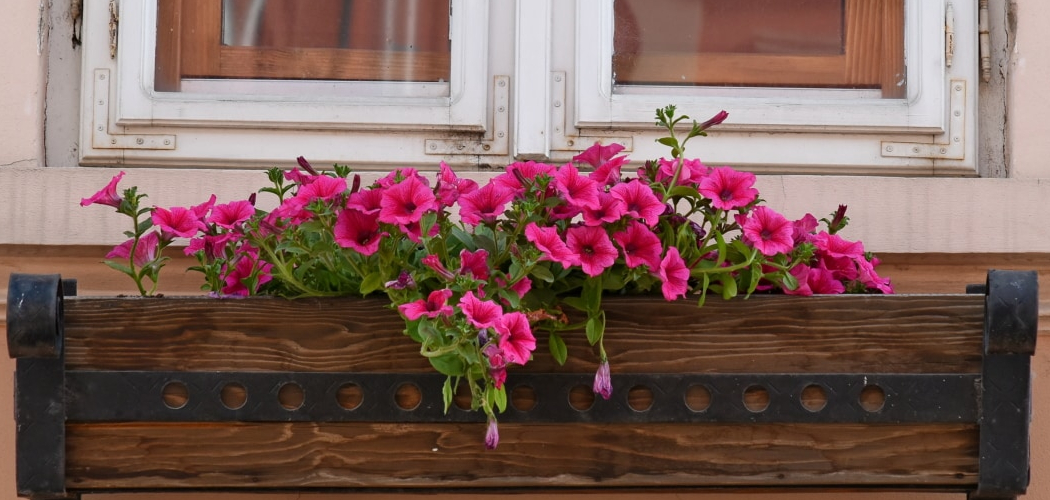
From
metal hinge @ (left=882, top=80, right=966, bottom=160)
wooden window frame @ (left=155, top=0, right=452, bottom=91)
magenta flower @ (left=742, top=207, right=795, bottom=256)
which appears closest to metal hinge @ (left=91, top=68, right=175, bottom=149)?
wooden window frame @ (left=155, top=0, right=452, bottom=91)

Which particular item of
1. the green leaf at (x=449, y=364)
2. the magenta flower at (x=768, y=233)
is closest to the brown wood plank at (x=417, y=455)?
the green leaf at (x=449, y=364)

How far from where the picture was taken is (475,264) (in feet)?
4.07

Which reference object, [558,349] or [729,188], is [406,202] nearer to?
[558,349]

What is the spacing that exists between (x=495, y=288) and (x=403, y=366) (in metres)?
0.16

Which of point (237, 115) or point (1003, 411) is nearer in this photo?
point (1003, 411)

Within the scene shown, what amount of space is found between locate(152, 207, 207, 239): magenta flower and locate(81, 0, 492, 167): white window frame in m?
0.36

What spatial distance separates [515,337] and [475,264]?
114 millimetres

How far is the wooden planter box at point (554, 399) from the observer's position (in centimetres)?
130

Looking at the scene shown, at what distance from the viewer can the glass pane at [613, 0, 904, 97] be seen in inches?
71.2

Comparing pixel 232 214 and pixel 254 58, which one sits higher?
pixel 254 58

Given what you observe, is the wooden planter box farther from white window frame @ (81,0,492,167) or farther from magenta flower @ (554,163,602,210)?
white window frame @ (81,0,492,167)

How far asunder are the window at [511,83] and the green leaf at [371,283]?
49 centimetres

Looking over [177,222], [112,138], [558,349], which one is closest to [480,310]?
[558,349]

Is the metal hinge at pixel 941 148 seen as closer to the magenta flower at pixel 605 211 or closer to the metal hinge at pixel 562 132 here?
the metal hinge at pixel 562 132
